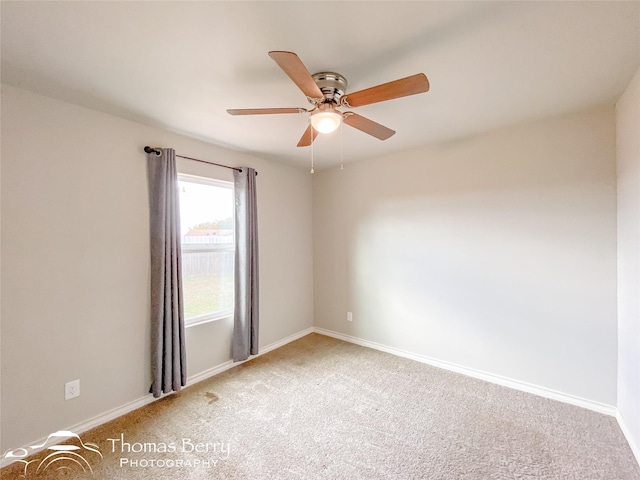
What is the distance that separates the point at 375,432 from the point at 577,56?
2.73 m

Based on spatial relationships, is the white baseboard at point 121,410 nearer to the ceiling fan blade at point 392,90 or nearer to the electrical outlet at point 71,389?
the electrical outlet at point 71,389

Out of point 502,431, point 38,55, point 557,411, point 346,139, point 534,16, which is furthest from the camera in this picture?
point 346,139

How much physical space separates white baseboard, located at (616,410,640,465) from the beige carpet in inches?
1.7

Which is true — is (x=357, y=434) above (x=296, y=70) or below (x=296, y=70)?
below

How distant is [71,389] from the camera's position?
203 cm

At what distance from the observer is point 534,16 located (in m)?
1.29

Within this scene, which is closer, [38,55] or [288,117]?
[38,55]

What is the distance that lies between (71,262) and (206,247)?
44.0 inches

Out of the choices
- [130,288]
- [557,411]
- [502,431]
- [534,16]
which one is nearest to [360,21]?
[534,16]

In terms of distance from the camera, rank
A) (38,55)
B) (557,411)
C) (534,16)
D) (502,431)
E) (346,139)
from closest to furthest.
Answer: (534,16), (38,55), (502,431), (557,411), (346,139)

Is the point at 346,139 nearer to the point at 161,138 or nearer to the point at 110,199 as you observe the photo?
the point at 161,138
